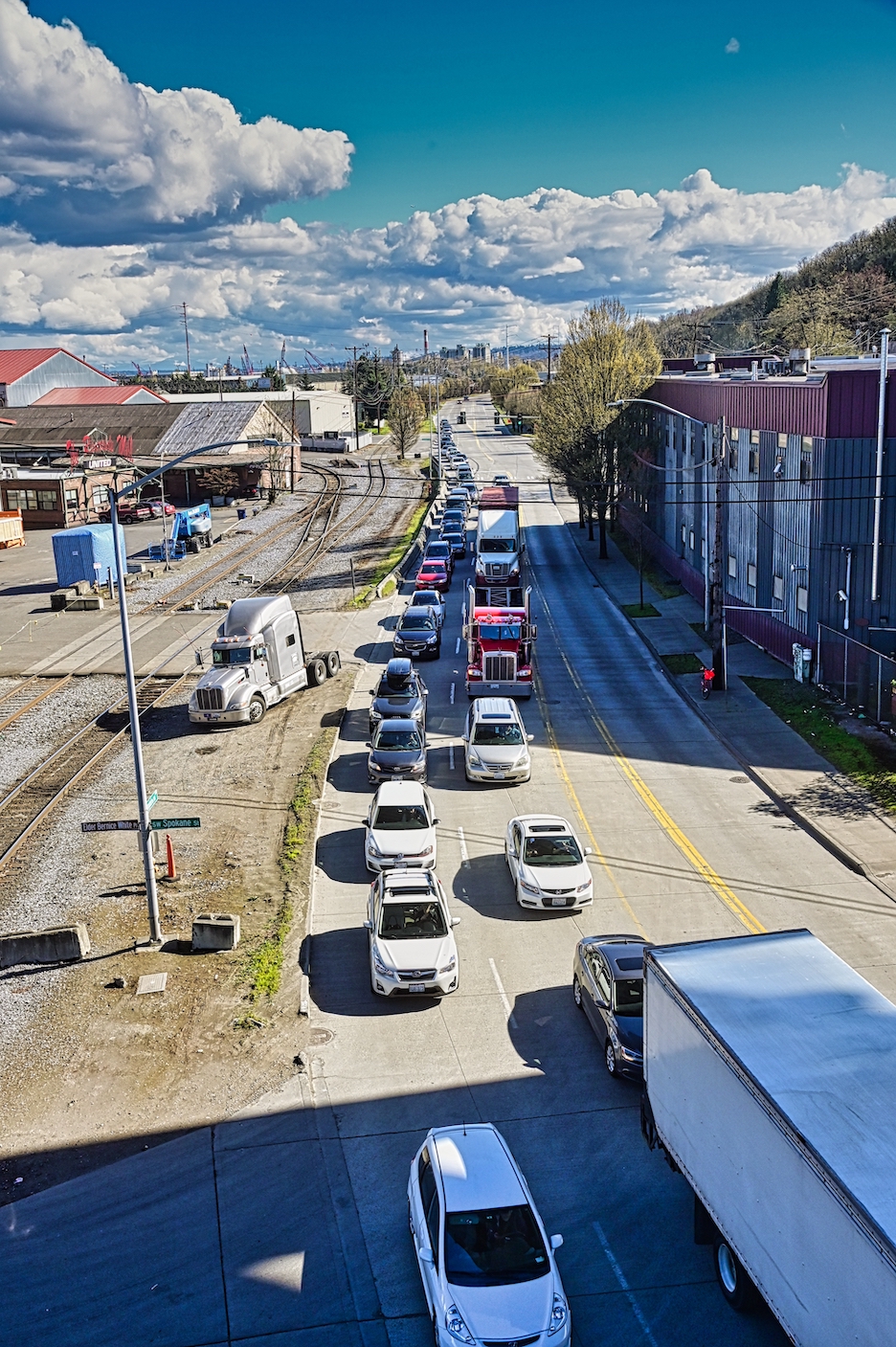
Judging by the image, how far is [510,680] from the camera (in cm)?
3656

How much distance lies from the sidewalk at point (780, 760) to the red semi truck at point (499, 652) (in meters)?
5.38

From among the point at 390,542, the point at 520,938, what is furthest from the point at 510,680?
the point at 390,542

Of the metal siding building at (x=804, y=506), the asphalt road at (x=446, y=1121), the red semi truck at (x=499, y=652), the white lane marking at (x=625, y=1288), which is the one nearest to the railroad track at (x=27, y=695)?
the asphalt road at (x=446, y=1121)

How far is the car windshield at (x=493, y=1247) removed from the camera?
10930 mm

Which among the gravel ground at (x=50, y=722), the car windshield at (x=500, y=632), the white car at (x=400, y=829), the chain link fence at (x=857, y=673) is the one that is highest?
the car windshield at (x=500, y=632)

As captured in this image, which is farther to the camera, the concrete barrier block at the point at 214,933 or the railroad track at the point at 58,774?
the railroad track at the point at 58,774

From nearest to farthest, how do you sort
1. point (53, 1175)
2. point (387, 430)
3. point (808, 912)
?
point (53, 1175) → point (808, 912) → point (387, 430)

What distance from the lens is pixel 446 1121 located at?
599 inches

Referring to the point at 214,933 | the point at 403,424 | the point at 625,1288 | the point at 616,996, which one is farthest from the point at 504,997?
the point at 403,424

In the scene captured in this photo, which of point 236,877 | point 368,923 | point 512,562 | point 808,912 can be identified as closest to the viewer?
point 368,923

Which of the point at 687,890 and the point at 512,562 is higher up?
the point at 512,562

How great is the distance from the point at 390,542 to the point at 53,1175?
5780 centimetres

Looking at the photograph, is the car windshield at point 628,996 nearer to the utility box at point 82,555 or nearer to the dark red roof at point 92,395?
the utility box at point 82,555

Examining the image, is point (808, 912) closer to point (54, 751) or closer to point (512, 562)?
point (54, 751)
